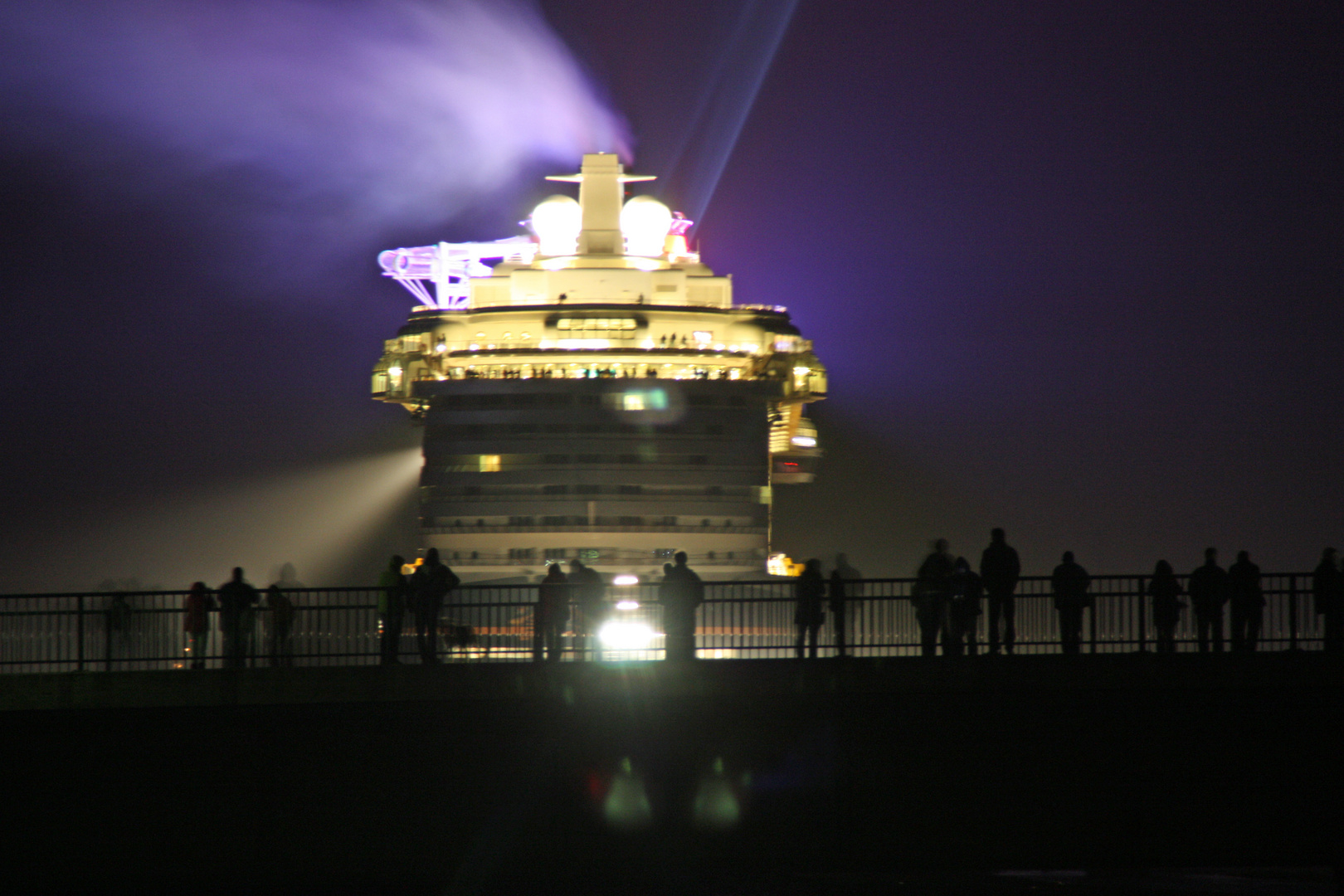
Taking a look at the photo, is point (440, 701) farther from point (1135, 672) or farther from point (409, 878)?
point (1135, 672)

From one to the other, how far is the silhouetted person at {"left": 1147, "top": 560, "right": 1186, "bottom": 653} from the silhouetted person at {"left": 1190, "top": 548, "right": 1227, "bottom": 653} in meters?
0.20

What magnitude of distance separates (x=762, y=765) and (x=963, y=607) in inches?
131

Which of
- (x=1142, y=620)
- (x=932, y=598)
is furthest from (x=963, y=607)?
(x=1142, y=620)

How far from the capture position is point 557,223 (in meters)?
51.7

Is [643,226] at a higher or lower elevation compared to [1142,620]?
higher

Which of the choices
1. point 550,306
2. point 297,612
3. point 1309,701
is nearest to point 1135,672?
point 1309,701

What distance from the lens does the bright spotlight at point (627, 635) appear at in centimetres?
2006

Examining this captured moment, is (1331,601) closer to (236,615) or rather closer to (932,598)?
(932,598)

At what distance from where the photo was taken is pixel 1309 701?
18.0 m

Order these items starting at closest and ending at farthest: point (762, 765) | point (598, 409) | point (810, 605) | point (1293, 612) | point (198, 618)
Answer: point (762, 765) < point (198, 618) < point (1293, 612) < point (810, 605) < point (598, 409)

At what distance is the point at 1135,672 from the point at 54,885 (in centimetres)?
1212

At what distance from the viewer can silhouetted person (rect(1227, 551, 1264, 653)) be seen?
1923 cm

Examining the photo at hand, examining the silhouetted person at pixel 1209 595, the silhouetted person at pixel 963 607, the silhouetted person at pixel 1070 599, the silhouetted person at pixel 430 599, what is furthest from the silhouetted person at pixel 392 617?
the silhouetted person at pixel 1209 595

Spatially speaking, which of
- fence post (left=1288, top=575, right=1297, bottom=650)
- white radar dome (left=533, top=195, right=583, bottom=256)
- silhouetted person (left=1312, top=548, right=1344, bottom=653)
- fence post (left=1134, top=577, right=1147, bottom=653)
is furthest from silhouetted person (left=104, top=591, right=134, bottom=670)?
white radar dome (left=533, top=195, right=583, bottom=256)
